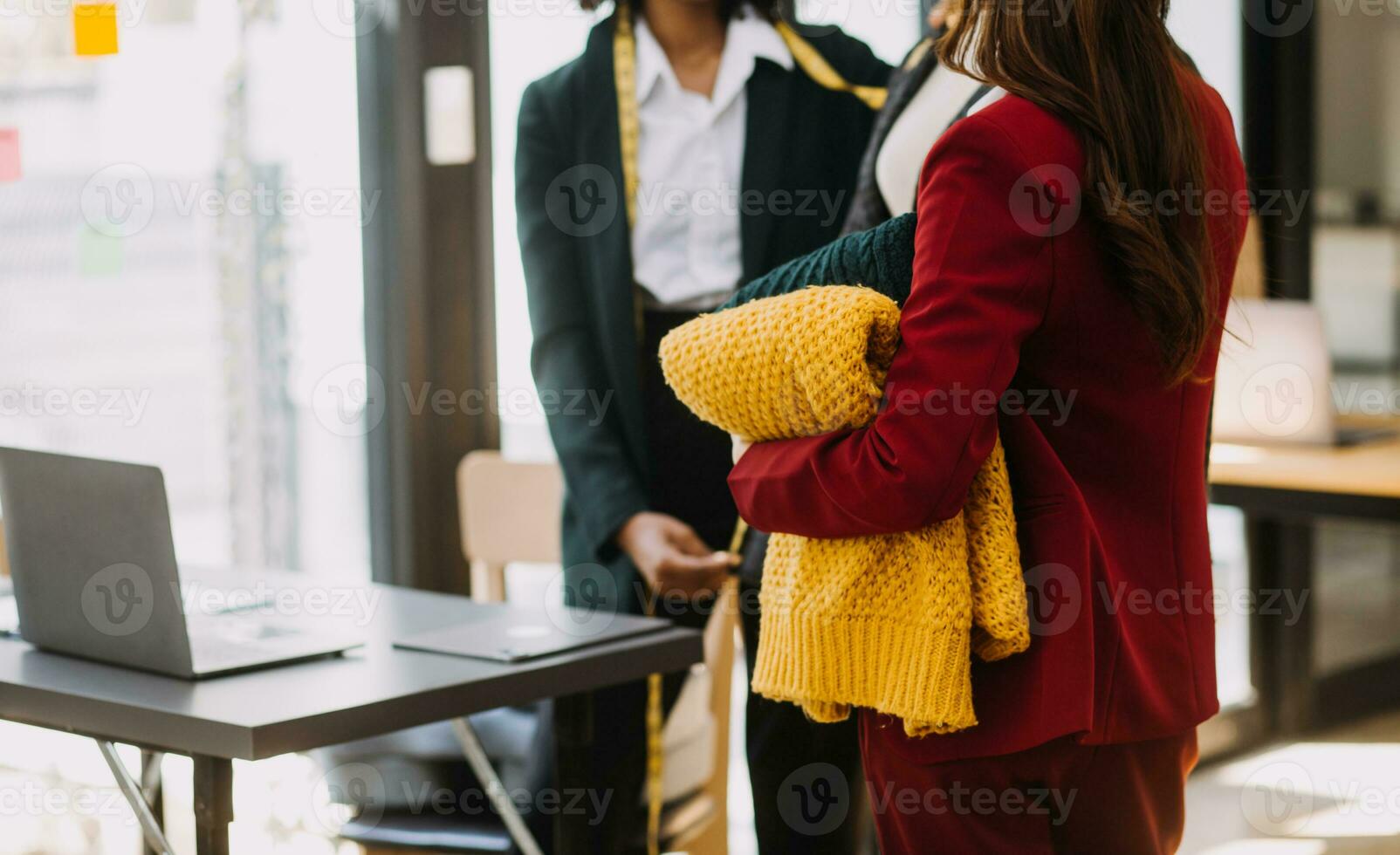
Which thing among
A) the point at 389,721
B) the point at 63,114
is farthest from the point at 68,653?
the point at 63,114

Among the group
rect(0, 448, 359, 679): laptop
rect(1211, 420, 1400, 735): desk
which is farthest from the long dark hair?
rect(1211, 420, 1400, 735): desk

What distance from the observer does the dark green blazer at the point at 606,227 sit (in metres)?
1.93

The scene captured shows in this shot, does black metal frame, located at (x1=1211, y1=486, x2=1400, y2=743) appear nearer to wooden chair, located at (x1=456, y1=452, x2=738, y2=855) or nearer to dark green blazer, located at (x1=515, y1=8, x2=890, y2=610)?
wooden chair, located at (x1=456, y1=452, x2=738, y2=855)

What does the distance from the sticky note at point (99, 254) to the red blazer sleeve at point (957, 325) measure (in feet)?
7.85

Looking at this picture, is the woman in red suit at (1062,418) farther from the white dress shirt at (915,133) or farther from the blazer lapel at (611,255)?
the blazer lapel at (611,255)

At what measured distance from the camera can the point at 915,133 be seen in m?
1.59

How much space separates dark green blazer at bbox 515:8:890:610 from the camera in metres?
1.93

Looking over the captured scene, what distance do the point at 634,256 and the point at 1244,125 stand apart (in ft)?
8.97

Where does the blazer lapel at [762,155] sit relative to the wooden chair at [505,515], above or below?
above

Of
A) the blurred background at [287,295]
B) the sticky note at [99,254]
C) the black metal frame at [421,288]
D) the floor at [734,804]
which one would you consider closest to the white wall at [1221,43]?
the blurred background at [287,295]

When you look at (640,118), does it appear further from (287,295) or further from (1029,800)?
(287,295)

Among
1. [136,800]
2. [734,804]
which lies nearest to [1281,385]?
[734,804]

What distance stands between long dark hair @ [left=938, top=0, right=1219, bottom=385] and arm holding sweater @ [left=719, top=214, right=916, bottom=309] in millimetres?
152

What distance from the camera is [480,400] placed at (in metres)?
3.36
